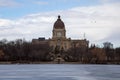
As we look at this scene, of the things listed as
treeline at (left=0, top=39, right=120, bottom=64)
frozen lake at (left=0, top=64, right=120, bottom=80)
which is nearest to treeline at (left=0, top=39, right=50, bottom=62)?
treeline at (left=0, top=39, right=120, bottom=64)

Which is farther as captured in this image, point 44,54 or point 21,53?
point 44,54

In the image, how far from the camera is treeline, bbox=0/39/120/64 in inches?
6255

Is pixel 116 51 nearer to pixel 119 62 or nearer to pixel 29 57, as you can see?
pixel 119 62

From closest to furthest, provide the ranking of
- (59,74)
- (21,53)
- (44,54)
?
(59,74) < (21,53) < (44,54)

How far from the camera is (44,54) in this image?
538 ft

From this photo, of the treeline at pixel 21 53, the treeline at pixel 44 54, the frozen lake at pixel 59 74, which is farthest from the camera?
the treeline at pixel 44 54

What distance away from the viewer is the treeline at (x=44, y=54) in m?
159

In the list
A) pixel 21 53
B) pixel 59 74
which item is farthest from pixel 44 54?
pixel 59 74

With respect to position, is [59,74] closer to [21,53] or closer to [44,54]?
[21,53]

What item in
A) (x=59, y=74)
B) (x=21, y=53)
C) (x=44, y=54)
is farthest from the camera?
(x=44, y=54)

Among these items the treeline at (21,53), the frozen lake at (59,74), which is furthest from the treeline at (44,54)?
the frozen lake at (59,74)

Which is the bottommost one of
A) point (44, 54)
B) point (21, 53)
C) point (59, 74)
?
point (59, 74)

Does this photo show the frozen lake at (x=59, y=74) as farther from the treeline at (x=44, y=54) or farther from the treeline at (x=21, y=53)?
the treeline at (x=44, y=54)

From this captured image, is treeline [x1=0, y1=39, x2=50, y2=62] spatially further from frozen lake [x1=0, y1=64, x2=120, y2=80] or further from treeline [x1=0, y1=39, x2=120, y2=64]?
frozen lake [x1=0, y1=64, x2=120, y2=80]
